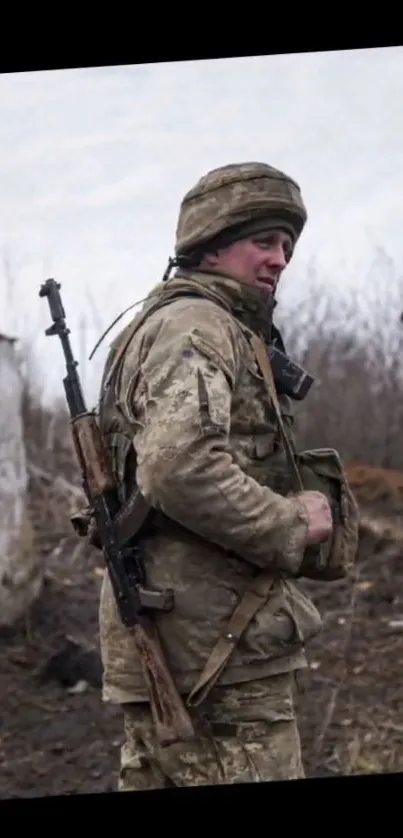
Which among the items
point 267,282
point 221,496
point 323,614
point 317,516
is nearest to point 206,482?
point 221,496

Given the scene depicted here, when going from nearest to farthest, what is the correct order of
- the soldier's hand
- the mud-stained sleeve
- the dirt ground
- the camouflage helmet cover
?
the mud-stained sleeve → the soldier's hand → the camouflage helmet cover → the dirt ground

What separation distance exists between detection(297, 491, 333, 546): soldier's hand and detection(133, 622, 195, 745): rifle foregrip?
0.33m

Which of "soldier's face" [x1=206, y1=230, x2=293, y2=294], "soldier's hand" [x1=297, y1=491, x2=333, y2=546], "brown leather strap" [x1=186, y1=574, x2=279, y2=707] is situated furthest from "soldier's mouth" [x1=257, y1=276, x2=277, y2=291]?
"brown leather strap" [x1=186, y1=574, x2=279, y2=707]

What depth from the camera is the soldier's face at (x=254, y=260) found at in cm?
201

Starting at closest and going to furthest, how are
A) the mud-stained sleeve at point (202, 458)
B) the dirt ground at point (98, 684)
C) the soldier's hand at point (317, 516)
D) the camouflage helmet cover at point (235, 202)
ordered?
1. the mud-stained sleeve at point (202, 458)
2. the soldier's hand at point (317, 516)
3. the camouflage helmet cover at point (235, 202)
4. the dirt ground at point (98, 684)

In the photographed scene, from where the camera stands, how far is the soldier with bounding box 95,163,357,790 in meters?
1.78

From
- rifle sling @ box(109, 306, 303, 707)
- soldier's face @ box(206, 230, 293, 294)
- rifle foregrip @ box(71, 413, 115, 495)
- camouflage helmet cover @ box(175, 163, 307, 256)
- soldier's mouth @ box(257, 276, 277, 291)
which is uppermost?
camouflage helmet cover @ box(175, 163, 307, 256)

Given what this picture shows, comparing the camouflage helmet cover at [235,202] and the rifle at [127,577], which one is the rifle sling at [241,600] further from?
the camouflage helmet cover at [235,202]

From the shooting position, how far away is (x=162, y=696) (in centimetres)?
190

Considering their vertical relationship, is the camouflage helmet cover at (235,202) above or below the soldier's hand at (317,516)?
above

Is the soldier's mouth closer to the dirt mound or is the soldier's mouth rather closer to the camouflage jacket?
the camouflage jacket

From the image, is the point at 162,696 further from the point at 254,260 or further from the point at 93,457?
the point at 254,260

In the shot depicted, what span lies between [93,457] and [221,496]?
1.15 feet

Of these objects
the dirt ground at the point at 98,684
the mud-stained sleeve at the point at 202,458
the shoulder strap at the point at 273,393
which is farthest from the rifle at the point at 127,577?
the dirt ground at the point at 98,684
